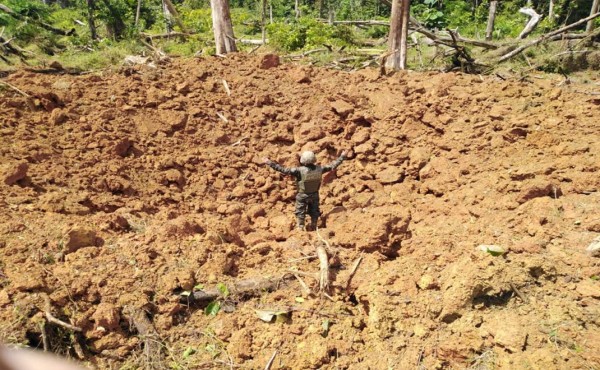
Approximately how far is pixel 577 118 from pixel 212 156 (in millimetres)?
5138

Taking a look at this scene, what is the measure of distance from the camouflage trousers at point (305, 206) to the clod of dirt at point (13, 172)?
314 centimetres

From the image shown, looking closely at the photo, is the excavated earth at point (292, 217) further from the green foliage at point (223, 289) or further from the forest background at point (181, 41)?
the forest background at point (181, 41)

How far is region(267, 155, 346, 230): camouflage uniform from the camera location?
515cm

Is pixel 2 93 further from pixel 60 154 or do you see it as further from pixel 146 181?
pixel 146 181

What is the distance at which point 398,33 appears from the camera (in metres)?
7.96

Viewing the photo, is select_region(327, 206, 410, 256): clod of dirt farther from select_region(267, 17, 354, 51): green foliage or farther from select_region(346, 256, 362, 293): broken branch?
select_region(267, 17, 354, 51): green foliage

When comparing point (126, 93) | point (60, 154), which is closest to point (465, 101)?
point (126, 93)

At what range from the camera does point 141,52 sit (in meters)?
8.65

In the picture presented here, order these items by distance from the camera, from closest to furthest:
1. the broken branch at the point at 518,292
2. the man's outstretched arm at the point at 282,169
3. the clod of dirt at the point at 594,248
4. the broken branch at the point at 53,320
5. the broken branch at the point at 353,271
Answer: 1. the broken branch at the point at 53,320
2. the broken branch at the point at 518,292
3. the clod of dirt at the point at 594,248
4. the broken branch at the point at 353,271
5. the man's outstretched arm at the point at 282,169

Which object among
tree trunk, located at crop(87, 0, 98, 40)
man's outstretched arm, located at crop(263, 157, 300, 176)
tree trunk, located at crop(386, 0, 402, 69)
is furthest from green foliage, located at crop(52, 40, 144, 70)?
tree trunk, located at crop(386, 0, 402, 69)

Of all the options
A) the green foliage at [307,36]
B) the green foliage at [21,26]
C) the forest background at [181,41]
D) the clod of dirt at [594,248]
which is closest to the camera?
the clod of dirt at [594,248]

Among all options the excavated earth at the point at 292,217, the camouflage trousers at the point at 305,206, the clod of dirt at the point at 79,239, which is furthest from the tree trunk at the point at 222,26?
the clod of dirt at the point at 79,239

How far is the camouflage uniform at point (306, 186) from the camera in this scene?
203 inches

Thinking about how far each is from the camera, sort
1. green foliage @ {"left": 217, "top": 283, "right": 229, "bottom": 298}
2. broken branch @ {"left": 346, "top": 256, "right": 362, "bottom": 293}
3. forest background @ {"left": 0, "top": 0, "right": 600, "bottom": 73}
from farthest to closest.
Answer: forest background @ {"left": 0, "top": 0, "right": 600, "bottom": 73} < broken branch @ {"left": 346, "top": 256, "right": 362, "bottom": 293} < green foliage @ {"left": 217, "top": 283, "right": 229, "bottom": 298}
